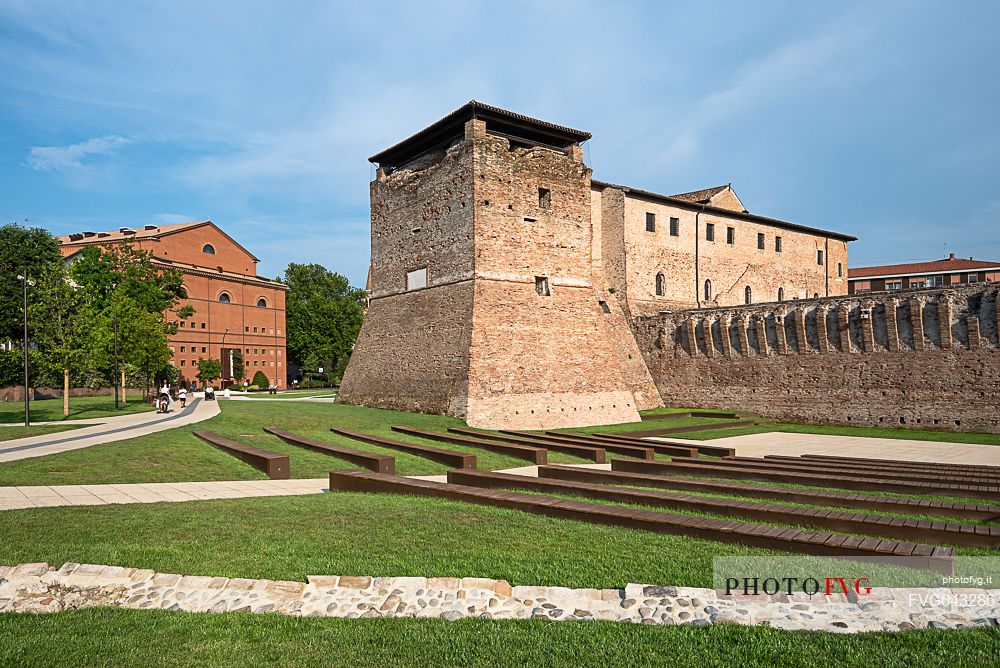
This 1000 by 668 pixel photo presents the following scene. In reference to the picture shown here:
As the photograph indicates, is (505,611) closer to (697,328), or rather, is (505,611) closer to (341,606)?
(341,606)

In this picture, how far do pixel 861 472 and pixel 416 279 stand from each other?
719 inches

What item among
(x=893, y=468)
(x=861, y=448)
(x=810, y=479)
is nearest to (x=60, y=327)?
(x=810, y=479)

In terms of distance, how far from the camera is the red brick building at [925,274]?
55375 millimetres

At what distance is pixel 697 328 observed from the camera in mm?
30922

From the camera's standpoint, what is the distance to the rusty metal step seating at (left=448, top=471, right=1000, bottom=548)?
5.41m

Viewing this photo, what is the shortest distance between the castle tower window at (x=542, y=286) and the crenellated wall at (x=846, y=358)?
33.0 feet

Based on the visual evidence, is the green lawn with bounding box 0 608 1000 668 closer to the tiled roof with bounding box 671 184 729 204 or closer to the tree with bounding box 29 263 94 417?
the tree with bounding box 29 263 94 417

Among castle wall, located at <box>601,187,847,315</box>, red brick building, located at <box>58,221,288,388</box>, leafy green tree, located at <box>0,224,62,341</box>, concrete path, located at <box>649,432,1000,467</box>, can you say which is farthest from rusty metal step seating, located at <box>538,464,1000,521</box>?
red brick building, located at <box>58,221,288,388</box>

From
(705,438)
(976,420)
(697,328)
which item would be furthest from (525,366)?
(976,420)

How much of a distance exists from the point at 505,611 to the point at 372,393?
72.4 ft

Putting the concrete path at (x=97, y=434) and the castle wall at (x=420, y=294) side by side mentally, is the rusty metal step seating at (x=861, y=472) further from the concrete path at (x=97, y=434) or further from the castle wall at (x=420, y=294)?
the concrete path at (x=97, y=434)

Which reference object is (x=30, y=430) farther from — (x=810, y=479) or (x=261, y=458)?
(x=810, y=479)

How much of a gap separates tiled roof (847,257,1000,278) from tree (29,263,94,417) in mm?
55219

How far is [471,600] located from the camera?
4.66m
